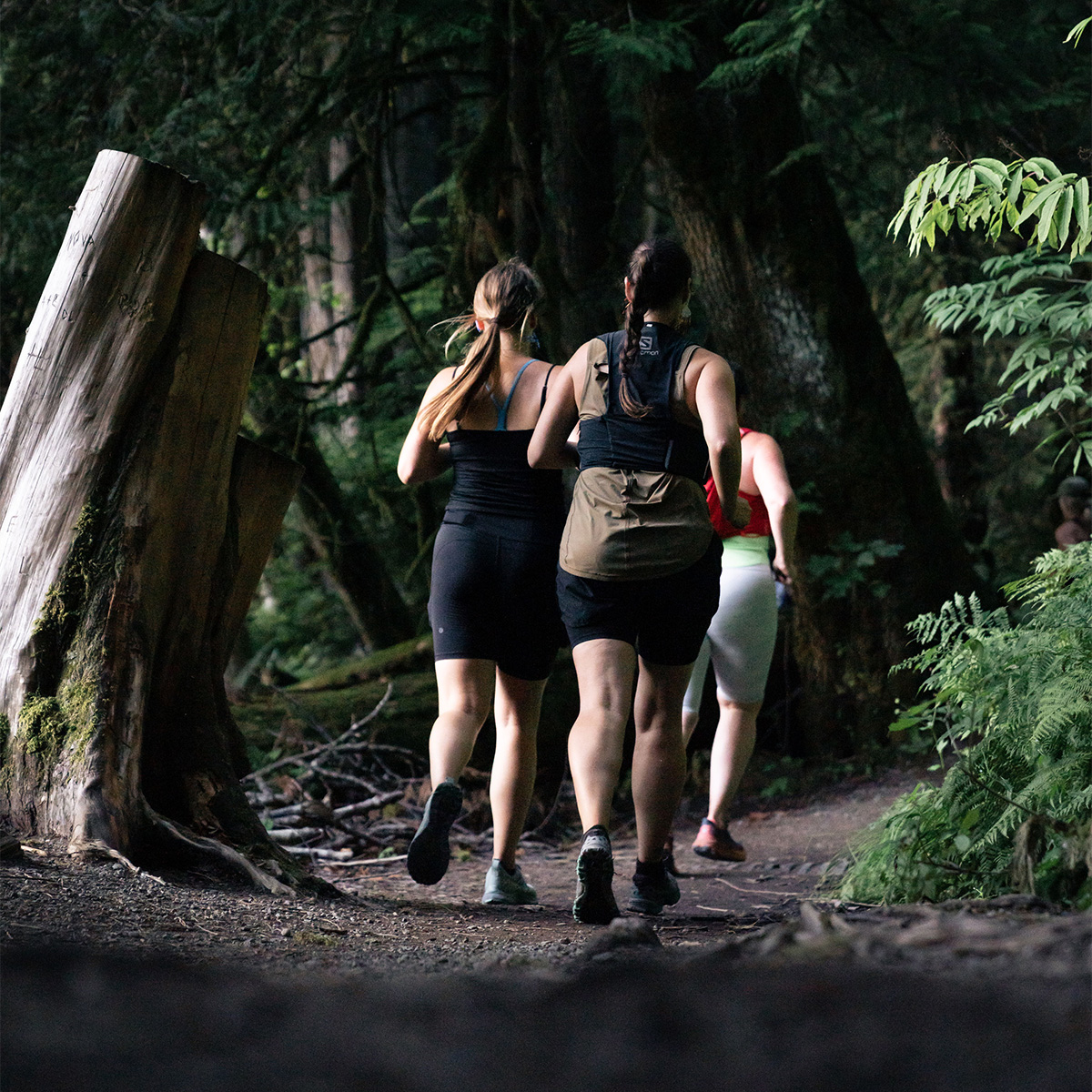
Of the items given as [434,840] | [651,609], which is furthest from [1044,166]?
[434,840]

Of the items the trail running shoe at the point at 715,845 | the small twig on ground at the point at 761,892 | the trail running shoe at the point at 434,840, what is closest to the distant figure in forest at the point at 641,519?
the trail running shoe at the point at 434,840

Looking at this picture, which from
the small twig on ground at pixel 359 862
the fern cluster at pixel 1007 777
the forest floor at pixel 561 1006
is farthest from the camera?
the small twig on ground at pixel 359 862

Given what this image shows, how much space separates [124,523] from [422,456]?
3.91ft

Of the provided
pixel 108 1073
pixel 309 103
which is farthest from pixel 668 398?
pixel 309 103

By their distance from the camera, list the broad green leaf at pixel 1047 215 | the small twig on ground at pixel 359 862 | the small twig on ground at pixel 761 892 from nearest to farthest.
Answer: the broad green leaf at pixel 1047 215, the small twig on ground at pixel 761 892, the small twig on ground at pixel 359 862

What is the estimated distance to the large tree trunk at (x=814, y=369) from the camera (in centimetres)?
900

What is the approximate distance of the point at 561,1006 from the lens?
6.32ft

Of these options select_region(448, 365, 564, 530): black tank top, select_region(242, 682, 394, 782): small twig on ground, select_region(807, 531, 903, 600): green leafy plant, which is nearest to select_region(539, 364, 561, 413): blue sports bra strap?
select_region(448, 365, 564, 530): black tank top

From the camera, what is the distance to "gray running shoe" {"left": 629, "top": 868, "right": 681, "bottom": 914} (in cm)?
436

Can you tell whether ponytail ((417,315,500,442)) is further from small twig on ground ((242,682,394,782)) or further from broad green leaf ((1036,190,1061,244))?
small twig on ground ((242,682,394,782))

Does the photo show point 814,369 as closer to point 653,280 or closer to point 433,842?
point 653,280

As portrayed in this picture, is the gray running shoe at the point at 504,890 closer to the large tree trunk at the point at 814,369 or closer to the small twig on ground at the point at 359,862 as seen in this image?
→ the small twig on ground at the point at 359,862

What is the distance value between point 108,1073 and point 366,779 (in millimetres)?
6514

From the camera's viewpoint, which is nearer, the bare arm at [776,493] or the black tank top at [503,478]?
the black tank top at [503,478]
